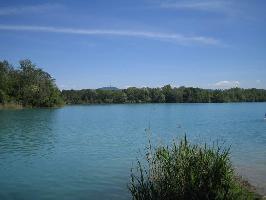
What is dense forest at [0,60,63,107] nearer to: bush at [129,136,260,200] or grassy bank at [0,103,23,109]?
grassy bank at [0,103,23,109]

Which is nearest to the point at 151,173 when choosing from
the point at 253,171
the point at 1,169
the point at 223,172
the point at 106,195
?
the point at 223,172

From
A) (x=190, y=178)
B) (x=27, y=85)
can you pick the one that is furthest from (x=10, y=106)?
(x=190, y=178)

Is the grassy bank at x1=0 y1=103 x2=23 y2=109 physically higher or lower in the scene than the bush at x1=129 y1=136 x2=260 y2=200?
higher

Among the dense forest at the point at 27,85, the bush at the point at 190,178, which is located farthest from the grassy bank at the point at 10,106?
the bush at the point at 190,178

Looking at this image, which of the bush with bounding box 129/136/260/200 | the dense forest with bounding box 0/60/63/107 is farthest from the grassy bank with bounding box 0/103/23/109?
the bush with bounding box 129/136/260/200

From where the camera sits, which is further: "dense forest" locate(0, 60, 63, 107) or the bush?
"dense forest" locate(0, 60, 63, 107)

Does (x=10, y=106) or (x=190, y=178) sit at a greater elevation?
(x=10, y=106)

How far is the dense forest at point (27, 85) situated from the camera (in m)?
123

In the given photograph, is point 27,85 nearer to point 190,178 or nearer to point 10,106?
point 10,106

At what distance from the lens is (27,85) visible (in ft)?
409

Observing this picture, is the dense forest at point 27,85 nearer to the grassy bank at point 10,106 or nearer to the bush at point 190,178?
the grassy bank at point 10,106

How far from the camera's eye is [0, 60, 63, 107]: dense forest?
123 m

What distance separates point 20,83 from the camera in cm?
12600

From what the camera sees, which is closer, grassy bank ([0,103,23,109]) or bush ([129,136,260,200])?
bush ([129,136,260,200])
